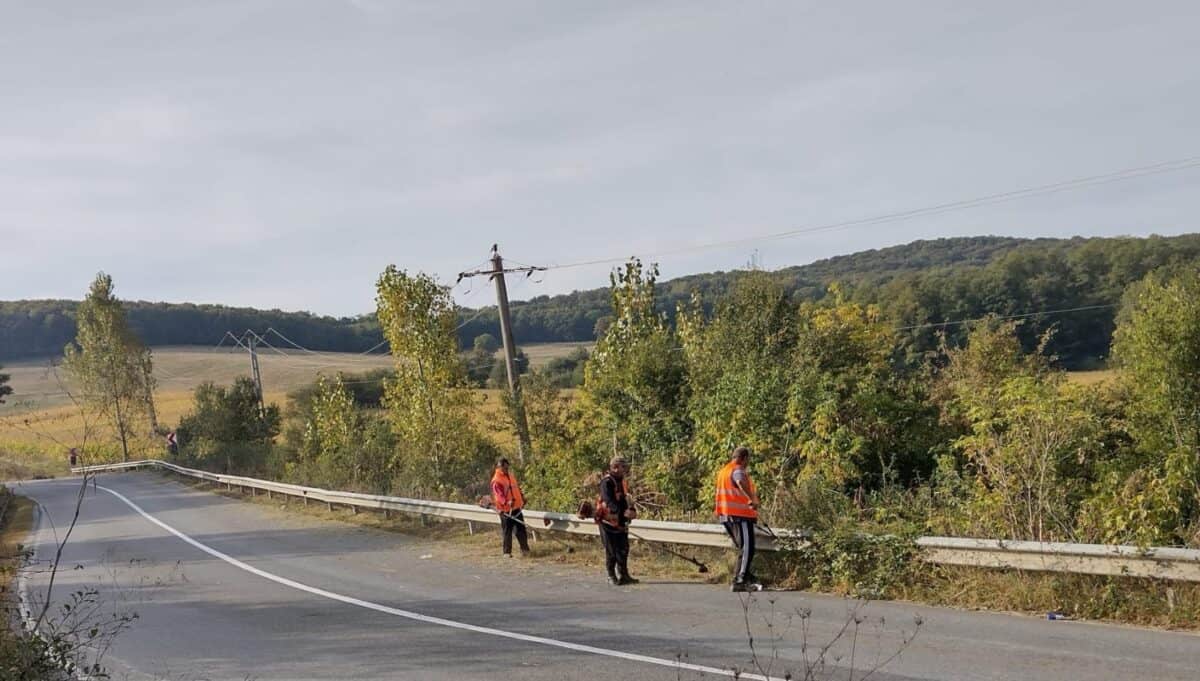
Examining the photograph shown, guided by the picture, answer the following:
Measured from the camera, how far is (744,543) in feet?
36.1

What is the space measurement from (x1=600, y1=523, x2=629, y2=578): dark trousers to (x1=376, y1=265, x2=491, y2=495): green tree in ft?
36.0

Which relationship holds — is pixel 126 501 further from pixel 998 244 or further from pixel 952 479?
pixel 998 244

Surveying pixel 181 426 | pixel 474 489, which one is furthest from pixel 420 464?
pixel 181 426

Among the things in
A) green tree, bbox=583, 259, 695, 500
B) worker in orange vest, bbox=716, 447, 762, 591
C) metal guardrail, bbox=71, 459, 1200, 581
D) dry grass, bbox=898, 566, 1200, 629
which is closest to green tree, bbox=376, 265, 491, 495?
green tree, bbox=583, 259, 695, 500

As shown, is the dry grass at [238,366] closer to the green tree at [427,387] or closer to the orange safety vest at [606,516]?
the green tree at [427,387]

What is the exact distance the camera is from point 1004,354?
24.2 m

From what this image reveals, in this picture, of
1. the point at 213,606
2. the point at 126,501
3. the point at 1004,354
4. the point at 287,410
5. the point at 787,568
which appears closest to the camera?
the point at 787,568

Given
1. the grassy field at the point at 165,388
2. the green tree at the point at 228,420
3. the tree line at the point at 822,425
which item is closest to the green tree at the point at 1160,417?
the tree line at the point at 822,425

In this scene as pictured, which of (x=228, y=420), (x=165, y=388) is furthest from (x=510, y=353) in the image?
(x=165, y=388)

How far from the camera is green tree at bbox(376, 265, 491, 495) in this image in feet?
76.1

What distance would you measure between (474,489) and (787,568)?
11856mm

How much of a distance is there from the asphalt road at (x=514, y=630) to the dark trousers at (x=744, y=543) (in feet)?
1.01

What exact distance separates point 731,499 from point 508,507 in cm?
497

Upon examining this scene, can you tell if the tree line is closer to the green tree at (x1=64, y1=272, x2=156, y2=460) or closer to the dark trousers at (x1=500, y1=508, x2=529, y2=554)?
the dark trousers at (x1=500, y1=508, x2=529, y2=554)
